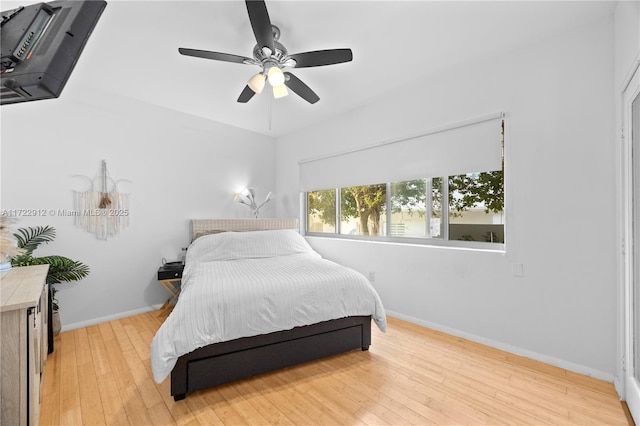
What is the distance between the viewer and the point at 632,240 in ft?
5.71

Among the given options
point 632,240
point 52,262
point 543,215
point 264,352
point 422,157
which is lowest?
point 264,352

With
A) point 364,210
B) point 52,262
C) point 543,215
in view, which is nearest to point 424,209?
point 364,210

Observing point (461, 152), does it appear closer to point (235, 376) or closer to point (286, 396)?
point (286, 396)

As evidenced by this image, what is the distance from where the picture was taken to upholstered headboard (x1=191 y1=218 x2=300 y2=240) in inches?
150

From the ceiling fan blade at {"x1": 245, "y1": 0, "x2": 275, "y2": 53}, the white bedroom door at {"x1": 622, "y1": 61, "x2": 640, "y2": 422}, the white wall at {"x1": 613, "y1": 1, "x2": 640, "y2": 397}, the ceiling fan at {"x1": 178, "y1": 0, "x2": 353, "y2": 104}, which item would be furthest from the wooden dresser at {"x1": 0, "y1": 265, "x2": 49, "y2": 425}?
the white wall at {"x1": 613, "y1": 1, "x2": 640, "y2": 397}

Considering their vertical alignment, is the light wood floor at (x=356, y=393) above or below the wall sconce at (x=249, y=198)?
below

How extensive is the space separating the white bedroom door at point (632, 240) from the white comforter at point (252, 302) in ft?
4.97

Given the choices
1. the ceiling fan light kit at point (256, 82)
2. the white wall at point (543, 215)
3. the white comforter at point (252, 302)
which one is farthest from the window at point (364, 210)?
the ceiling fan light kit at point (256, 82)

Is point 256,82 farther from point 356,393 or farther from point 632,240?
point 632,240

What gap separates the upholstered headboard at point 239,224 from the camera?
3.81 m

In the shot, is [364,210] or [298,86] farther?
[364,210]

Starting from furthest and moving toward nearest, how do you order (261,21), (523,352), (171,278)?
(171,278) < (523,352) < (261,21)

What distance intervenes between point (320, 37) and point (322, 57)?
1.05ft

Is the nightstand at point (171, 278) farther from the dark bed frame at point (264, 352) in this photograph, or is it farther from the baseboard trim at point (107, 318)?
the dark bed frame at point (264, 352)
